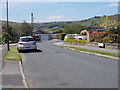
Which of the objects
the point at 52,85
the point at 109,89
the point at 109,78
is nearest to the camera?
the point at 109,89

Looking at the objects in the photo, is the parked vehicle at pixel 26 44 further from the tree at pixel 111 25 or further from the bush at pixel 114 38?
the tree at pixel 111 25

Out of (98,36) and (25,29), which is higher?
(25,29)

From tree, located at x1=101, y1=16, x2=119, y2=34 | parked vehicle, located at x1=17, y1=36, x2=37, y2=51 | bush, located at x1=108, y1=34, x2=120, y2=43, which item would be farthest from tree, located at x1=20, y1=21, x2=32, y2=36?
bush, located at x1=108, y1=34, x2=120, y2=43

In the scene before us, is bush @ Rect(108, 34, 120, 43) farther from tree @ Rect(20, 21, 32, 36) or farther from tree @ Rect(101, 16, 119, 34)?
tree @ Rect(20, 21, 32, 36)

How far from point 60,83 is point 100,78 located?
1.64m

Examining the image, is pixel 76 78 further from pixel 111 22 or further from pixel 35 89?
pixel 111 22

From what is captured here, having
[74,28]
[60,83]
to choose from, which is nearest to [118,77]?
[60,83]

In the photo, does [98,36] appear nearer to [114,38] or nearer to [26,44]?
[114,38]

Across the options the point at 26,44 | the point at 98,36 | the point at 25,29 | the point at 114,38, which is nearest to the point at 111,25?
the point at 98,36

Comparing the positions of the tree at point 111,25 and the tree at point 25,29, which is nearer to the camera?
the tree at point 111,25

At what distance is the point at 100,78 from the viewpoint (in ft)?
31.4

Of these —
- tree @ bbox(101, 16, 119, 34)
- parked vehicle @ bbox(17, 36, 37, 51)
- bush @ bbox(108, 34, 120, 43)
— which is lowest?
parked vehicle @ bbox(17, 36, 37, 51)

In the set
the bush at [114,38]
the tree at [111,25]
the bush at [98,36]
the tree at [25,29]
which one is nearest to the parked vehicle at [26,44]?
the bush at [114,38]

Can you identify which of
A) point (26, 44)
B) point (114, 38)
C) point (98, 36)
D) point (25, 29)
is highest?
point (25, 29)
